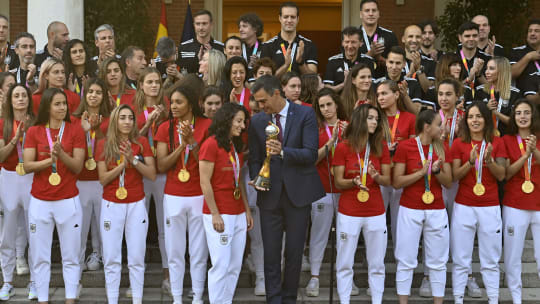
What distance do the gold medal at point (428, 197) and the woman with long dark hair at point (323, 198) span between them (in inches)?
34.8

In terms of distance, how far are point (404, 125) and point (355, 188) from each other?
3.37 feet

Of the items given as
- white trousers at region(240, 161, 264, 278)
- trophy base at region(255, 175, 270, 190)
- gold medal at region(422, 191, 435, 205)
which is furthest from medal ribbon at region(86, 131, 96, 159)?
gold medal at region(422, 191, 435, 205)

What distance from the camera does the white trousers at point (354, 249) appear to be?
6996 mm

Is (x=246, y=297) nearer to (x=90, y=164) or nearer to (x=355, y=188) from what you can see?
(x=355, y=188)

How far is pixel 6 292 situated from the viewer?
7340 mm

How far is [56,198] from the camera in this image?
272 inches

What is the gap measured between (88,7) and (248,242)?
20.7 feet

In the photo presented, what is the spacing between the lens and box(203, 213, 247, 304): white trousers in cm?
667

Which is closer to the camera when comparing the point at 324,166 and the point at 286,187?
the point at 286,187

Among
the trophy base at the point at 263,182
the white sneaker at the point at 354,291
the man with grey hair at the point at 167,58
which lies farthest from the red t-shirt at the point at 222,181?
the man with grey hair at the point at 167,58

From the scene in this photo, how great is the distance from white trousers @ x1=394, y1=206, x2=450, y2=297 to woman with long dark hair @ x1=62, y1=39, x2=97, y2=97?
3.71 meters

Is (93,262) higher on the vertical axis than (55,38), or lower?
lower

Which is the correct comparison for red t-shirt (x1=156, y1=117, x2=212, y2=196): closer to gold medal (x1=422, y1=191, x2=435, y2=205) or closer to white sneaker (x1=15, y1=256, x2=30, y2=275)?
white sneaker (x1=15, y1=256, x2=30, y2=275)

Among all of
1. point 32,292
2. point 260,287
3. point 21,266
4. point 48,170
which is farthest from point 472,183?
point 21,266
